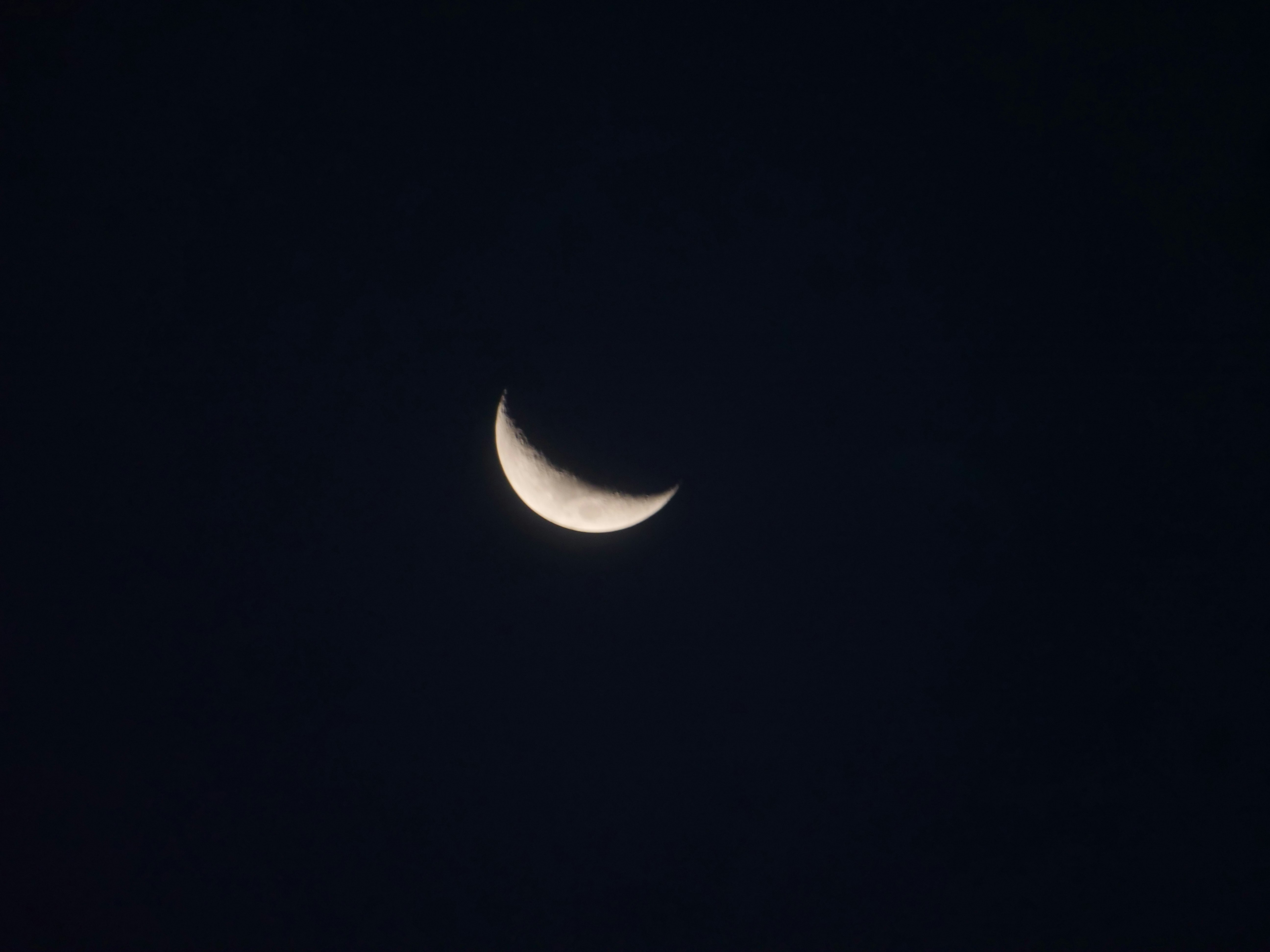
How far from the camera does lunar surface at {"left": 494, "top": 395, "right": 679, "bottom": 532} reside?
8.38 feet

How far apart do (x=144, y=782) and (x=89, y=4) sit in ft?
12.6

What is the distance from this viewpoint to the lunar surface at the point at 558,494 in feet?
8.38

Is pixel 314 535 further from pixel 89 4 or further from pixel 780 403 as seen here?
pixel 89 4

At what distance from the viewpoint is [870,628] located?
273 centimetres

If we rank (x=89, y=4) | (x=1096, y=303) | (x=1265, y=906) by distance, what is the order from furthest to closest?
(x=1265, y=906)
(x=1096, y=303)
(x=89, y=4)

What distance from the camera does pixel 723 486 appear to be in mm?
2658

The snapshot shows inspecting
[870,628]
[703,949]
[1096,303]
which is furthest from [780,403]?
[703,949]

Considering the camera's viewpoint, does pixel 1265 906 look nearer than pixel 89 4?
No

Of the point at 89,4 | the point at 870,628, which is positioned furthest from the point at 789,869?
the point at 89,4

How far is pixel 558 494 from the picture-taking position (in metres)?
2.58

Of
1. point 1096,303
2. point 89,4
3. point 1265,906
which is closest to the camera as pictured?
point 89,4

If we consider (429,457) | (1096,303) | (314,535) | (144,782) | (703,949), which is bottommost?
(703,949)

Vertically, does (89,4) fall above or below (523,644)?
above

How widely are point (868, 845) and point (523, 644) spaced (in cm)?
211
